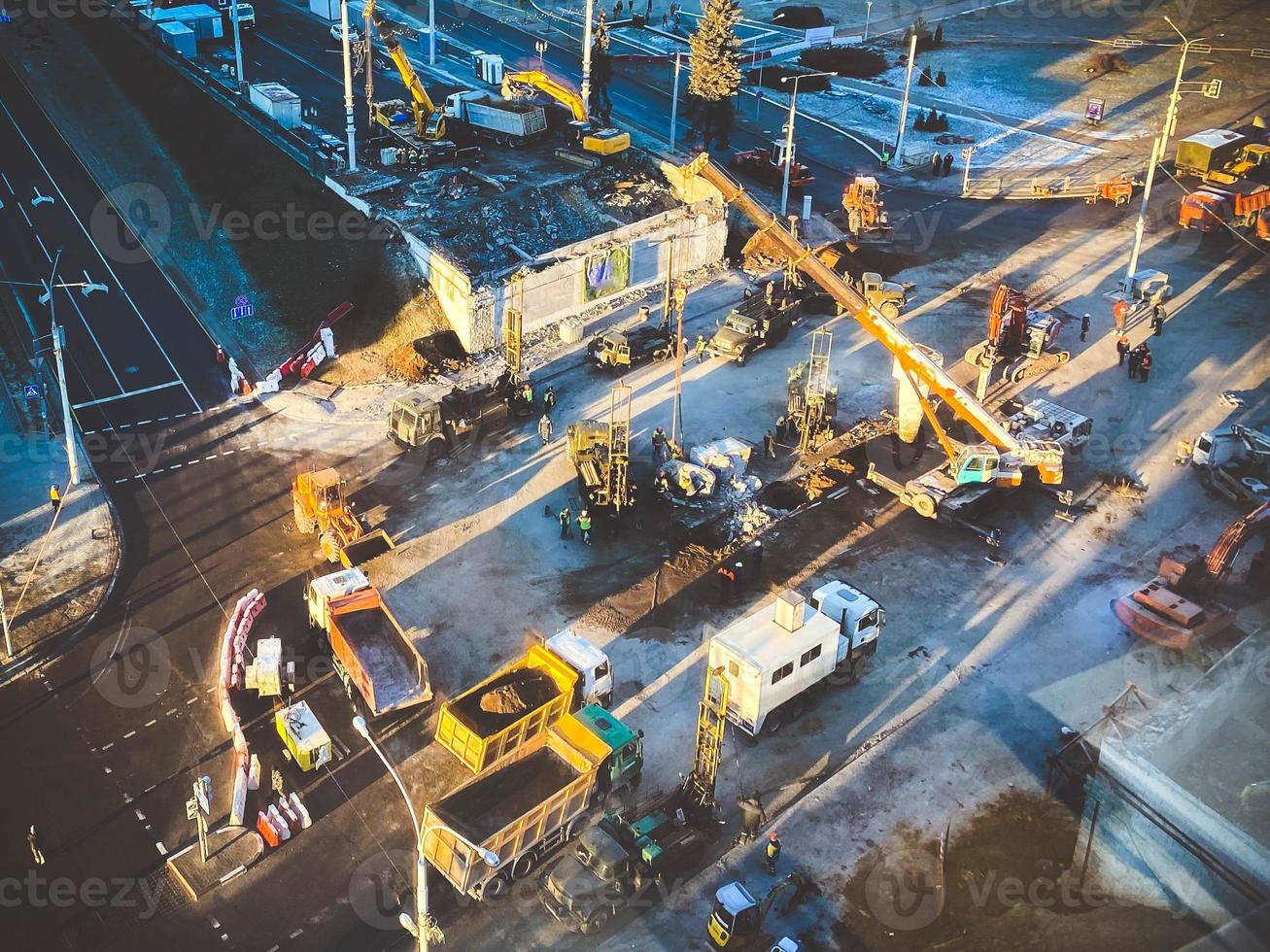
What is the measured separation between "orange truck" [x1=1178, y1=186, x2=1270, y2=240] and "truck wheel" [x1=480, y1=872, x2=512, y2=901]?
58052 mm

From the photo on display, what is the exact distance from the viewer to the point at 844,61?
100188mm

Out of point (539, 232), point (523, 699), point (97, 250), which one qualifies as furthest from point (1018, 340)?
point (97, 250)

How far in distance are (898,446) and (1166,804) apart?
74.0ft

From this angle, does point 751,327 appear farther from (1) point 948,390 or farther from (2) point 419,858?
(2) point 419,858

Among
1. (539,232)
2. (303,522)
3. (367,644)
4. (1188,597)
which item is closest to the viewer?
(367,644)

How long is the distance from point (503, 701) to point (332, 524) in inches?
477

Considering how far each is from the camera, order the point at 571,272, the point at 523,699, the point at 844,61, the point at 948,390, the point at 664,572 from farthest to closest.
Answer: the point at 844,61
the point at 571,272
the point at 948,390
the point at 664,572
the point at 523,699

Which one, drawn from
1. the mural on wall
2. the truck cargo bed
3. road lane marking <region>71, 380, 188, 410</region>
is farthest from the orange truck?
the truck cargo bed

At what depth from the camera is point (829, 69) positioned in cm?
9894

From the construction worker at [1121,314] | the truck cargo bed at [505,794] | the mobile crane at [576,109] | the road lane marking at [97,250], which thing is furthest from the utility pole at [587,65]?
the truck cargo bed at [505,794]

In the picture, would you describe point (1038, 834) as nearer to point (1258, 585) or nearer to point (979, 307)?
point (1258, 585)

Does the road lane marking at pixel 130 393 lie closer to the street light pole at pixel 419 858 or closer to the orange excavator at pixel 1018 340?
the street light pole at pixel 419 858

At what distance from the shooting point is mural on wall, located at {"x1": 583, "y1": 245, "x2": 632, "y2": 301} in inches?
2454

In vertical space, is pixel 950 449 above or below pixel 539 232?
below
